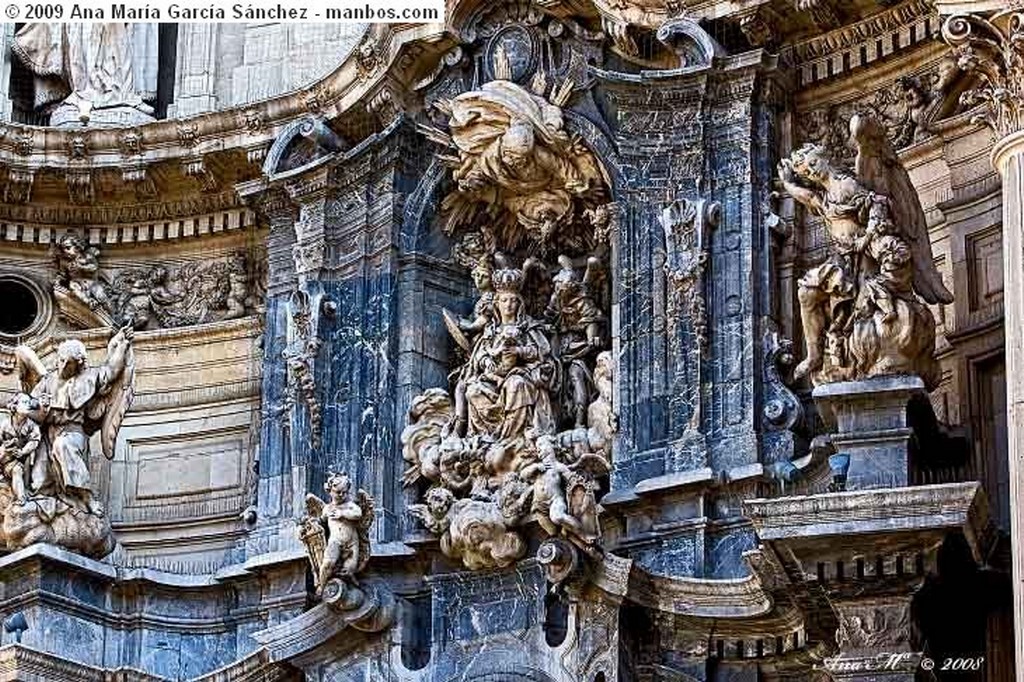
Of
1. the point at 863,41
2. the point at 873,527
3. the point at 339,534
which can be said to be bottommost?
the point at 873,527

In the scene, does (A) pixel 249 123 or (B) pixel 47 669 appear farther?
(A) pixel 249 123

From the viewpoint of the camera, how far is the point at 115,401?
23.1m

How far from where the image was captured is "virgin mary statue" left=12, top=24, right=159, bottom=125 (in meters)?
24.6

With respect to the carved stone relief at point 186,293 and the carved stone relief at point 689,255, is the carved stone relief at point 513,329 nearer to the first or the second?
the carved stone relief at point 689,255

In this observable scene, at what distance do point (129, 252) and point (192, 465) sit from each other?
6.86ft

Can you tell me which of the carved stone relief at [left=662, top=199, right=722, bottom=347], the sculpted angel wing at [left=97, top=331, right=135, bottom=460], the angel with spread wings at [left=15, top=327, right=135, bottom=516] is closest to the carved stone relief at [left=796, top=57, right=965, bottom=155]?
the carved stone relief at [left=662, top=199, right=722, bottom=347]

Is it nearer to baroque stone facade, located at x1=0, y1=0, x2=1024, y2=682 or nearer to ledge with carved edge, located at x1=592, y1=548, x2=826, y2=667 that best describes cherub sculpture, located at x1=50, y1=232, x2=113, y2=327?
baroque stone facade, located at x1=0, y1=0, x2=1024, y2=682

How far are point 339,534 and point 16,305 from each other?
193 inches

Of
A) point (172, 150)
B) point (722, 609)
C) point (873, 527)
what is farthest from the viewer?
point (172, 150)

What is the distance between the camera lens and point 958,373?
19500 millimetres

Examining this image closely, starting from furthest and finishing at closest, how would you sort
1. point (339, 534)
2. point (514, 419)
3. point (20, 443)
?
point (20, 443) < point (514, 419) < point (339, 534)

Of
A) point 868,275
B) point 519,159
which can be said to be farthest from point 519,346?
point 868,275

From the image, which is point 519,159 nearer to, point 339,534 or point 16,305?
point 339,534

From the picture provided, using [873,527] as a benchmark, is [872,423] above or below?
above
